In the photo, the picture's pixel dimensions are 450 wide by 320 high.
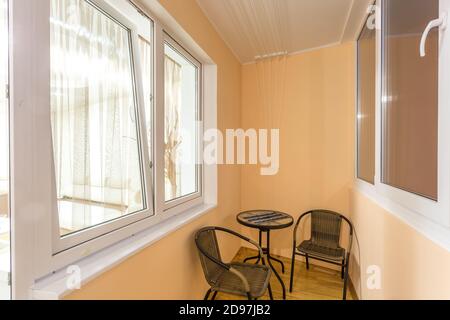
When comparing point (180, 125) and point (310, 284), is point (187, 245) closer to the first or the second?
point (180, 125)

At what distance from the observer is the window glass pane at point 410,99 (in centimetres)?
114

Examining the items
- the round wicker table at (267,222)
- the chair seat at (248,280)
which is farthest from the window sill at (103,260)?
the round wicker table at (267,222)

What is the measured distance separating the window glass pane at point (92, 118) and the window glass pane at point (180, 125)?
387mm

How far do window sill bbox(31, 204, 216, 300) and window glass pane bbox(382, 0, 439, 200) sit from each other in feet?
5.01

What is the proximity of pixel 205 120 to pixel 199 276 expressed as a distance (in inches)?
59.7

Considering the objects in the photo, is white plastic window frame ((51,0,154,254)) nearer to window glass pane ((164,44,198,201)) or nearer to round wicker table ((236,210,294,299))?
window glass pane ((164,44,198,201))

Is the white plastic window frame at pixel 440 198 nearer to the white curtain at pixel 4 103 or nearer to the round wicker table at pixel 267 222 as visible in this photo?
the round wicker table at pixel 267 222

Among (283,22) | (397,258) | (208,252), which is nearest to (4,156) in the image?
(208,252)

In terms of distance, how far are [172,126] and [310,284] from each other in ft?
7.22

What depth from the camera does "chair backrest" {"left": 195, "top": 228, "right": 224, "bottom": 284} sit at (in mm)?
1764

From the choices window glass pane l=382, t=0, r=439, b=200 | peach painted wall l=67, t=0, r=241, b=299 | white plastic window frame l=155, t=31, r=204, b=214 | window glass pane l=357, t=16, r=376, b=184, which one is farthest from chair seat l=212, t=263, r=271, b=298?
window glass pane l=357, t=16, r=376, b=184

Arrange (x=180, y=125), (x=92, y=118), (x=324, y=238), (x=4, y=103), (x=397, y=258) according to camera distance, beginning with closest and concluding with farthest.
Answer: (x=4, y=103) → (x=92, y=118) → (x=397, y=258) → (x=180, y=125) → (x=324, y=238)

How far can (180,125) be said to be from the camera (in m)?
2.13
